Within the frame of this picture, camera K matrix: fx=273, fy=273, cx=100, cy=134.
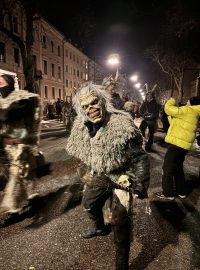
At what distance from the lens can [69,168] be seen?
6945 millimetres

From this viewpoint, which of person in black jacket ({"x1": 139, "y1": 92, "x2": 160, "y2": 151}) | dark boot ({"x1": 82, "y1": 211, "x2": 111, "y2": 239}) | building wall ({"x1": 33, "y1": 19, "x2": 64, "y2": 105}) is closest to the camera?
dark boot ({"x1": 82, "y1": 211, "x2": 111, "y2": 239})

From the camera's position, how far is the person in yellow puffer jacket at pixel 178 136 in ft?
15.0

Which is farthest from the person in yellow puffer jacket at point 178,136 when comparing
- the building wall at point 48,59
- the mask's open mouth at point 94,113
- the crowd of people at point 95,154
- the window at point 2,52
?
the building wall at point 48,59

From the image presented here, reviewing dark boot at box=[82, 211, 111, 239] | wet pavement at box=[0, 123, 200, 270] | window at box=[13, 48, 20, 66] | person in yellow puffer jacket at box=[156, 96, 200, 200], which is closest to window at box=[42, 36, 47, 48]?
window at box=[13, 48, 20, 66]

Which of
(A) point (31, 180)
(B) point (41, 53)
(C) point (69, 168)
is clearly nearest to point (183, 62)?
(B) point (41, 53)

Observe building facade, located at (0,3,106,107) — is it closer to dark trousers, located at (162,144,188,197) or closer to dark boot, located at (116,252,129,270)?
dark trousers, located at (162,144,188,197)

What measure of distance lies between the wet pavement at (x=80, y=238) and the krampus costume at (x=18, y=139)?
1.61ft

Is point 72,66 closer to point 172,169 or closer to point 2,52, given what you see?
point 2,52

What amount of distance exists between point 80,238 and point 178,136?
7.71 feet

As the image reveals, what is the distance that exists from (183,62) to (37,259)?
2987cm

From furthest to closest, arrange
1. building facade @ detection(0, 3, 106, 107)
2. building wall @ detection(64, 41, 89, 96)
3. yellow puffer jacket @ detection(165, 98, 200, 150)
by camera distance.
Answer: building wall @ detection(64, 41, 89, 96)
building facade @ detection(0, 3, 106, 107)
yellow puffer jacket @ detection(165, 98, 200, 150)

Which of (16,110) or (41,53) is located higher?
(41,53)

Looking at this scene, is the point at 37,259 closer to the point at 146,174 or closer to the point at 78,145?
the point at 78,145

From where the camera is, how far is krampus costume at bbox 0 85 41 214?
3.34 m
